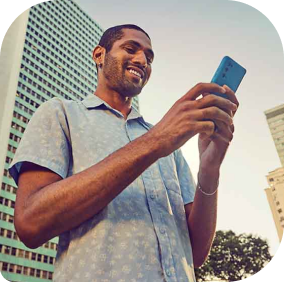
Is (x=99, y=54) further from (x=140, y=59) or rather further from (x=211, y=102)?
(x=211, y=102)

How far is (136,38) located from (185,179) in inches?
33.4

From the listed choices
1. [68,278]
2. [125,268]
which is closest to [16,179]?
[68,278]

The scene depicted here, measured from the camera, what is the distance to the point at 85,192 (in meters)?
1.01

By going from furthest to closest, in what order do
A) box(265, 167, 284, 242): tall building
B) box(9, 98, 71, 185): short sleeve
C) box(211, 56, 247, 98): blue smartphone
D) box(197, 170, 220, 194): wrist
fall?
box(265, 167, 284, 242): tall building < box(197, 170, 220, 194): wrist < box(211, 56, 247, 98): blue smartphone < box(9, 98, 71, 185): short sleeve

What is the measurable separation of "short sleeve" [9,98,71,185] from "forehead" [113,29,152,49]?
672 millimetres

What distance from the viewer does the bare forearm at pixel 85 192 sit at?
1.01 metres

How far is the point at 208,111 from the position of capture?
1068mm

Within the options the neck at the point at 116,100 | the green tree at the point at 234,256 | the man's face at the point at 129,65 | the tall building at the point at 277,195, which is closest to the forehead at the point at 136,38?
the man's face at the point at 129,65

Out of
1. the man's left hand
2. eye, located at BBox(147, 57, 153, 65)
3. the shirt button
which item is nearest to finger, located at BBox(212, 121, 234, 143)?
the man's left hand

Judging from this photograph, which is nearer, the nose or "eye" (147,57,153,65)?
the nose

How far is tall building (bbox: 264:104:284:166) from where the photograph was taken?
9181 cm

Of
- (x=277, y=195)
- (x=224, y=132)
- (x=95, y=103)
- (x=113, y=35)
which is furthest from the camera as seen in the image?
(x=277, y=195)

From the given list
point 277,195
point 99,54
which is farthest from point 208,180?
point 277,195

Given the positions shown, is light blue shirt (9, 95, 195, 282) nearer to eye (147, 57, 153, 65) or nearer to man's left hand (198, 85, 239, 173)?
man's left hand (198, 85, 239, 173)
